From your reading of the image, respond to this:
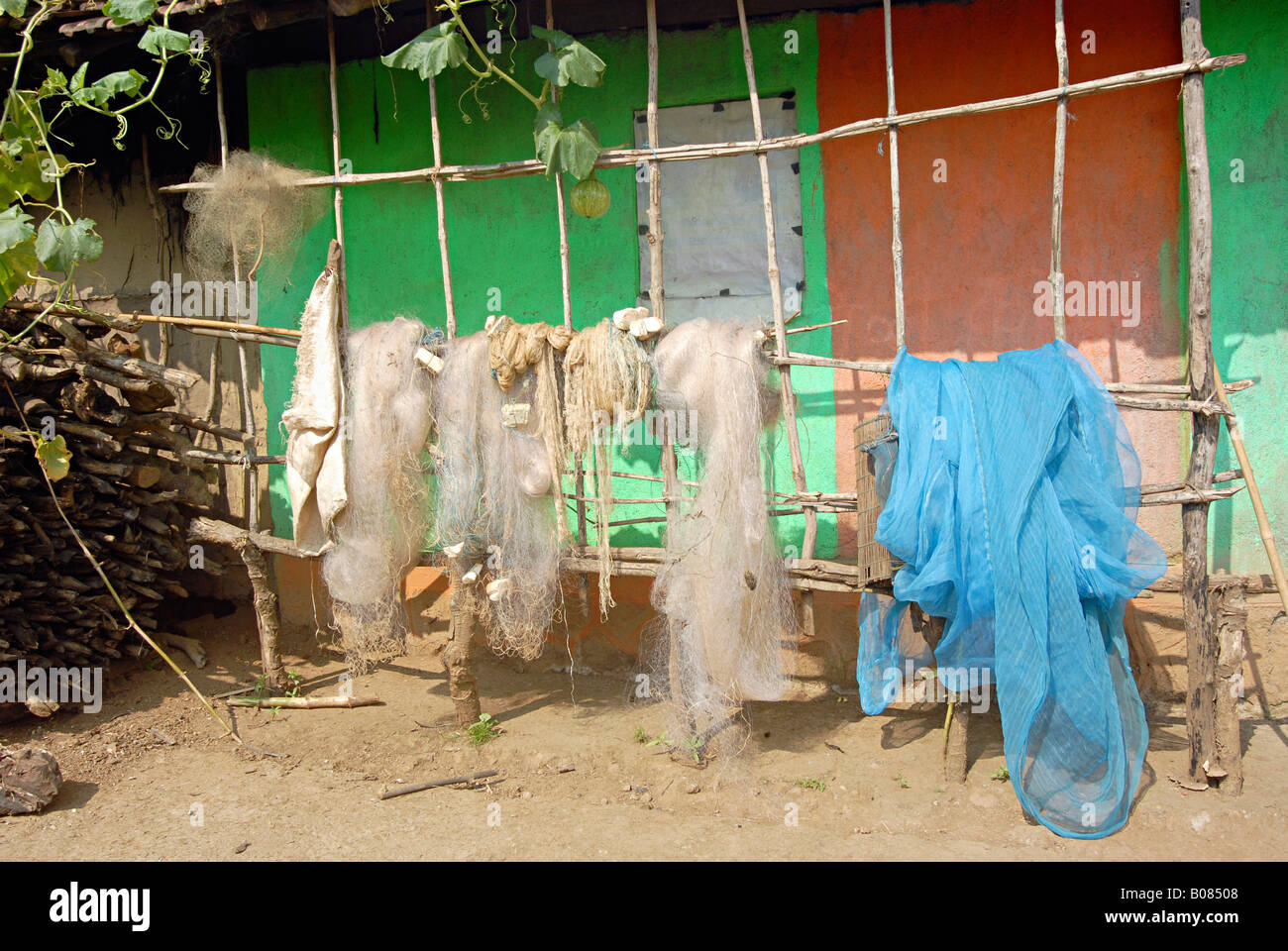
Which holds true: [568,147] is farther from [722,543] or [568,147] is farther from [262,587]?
[262,587]

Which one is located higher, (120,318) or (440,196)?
(440,196)

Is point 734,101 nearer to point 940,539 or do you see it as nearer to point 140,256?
point 940,539

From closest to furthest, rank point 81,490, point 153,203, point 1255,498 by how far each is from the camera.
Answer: point 1255,498, point 81,490, point 153,203

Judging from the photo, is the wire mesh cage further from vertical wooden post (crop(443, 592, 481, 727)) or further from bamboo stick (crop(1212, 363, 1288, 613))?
vertical wooden post (crop(443, 592, 481, 727))

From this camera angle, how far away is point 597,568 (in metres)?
5.04

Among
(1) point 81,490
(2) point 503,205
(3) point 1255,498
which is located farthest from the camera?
(2) point 503,205

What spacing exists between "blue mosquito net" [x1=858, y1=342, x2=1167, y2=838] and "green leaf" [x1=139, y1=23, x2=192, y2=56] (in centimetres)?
419

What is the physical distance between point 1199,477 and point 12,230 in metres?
6.03

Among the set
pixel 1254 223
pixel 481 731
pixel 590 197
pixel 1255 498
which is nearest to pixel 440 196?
pixel 590 197

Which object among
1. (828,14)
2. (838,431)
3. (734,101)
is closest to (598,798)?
(838,431)

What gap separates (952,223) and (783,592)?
253 centimetres

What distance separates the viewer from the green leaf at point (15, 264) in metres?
4.89

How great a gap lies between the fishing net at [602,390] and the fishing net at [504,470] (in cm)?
12

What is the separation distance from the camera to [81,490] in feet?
18.4
